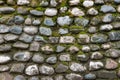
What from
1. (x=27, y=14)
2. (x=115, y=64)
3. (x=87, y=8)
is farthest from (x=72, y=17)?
(x=115, y=64)

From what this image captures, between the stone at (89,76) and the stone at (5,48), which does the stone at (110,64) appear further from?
the stone at (5,48)

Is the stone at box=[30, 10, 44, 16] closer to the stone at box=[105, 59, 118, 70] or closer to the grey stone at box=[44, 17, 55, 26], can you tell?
the grey stone at box=[44, 17, 55, 26]

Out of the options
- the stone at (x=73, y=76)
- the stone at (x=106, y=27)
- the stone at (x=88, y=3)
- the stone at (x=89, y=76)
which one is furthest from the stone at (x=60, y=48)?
the stone at (x=88, y=3)

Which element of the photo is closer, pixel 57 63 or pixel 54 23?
pixel 57 63

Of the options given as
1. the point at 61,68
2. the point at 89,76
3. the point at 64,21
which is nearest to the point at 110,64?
the point at 89,76

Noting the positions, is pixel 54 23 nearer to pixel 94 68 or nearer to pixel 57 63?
pixel 57 63

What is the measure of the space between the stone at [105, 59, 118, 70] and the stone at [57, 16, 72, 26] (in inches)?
26.3

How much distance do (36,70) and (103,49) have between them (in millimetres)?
801

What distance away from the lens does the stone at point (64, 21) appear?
3604 mm

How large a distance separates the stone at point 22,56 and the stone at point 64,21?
0.54 metres

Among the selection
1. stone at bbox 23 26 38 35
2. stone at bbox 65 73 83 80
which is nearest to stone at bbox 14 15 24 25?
stone at bbox 23 26 38 35

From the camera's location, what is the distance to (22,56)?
3.42 meters

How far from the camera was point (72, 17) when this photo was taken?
366 centimetres

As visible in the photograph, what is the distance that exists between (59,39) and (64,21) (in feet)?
0.83
